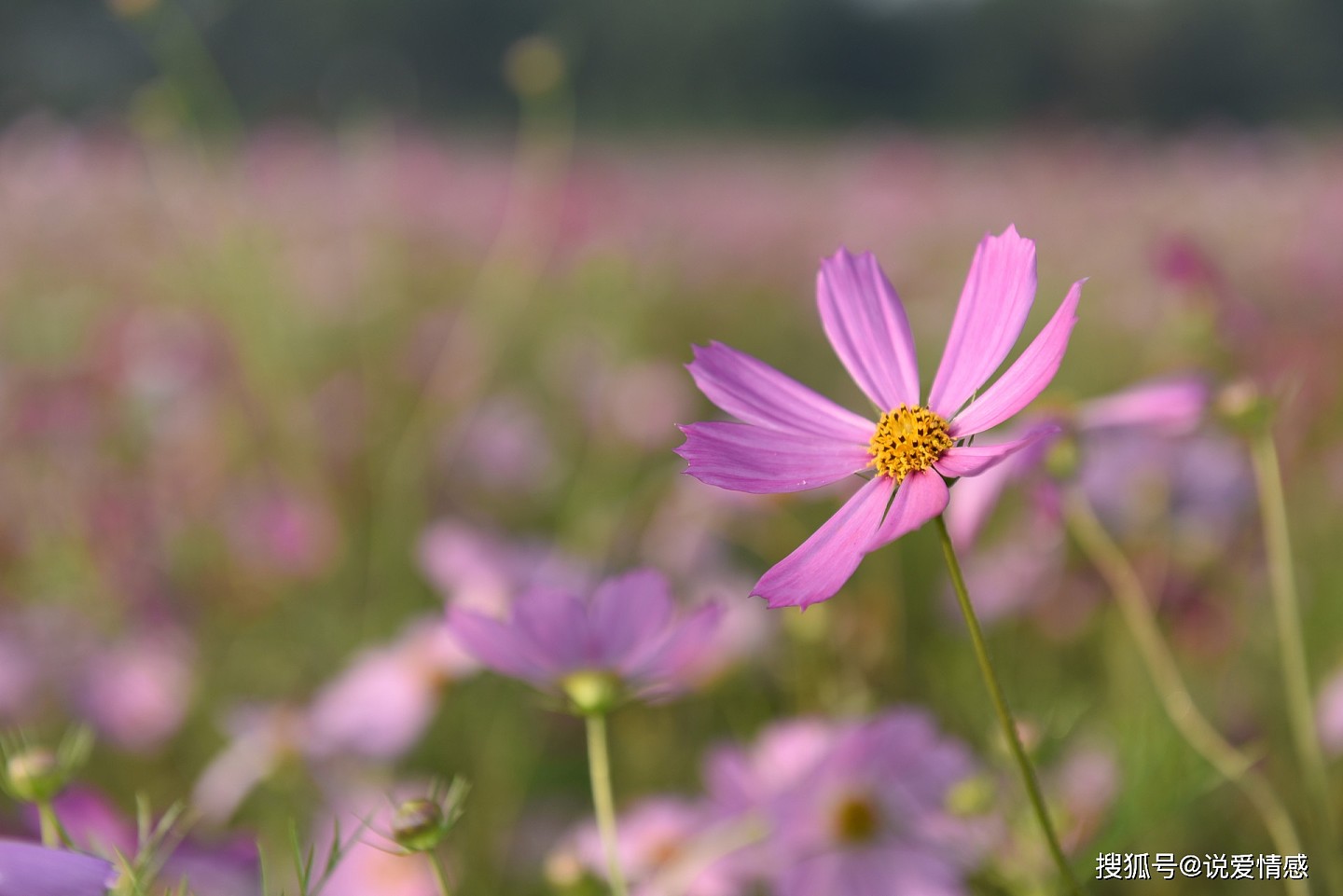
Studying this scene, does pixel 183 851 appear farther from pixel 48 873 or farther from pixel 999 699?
pixel 999 699

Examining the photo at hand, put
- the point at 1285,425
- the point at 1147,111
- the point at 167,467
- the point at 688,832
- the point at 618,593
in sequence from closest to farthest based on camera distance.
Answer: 1. the point at 618,593
2. the point at 688,832
3. the point at 1285,425
4. the point at 167,467
5. the point at 1147,111

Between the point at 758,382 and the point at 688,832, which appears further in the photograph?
the point at 688,832

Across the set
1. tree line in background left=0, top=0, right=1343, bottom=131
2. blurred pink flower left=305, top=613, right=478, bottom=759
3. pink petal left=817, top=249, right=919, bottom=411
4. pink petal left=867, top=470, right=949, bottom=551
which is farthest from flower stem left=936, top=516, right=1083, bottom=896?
tree line in background left=0, top=0, right=1343, bottom=131

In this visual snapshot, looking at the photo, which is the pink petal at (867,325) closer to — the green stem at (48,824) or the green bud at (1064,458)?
the green bud at (1064,458)

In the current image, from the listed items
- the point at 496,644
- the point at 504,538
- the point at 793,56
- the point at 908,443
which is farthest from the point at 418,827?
the point at 793,56

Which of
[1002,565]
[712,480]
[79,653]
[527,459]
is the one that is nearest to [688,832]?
[712,480]

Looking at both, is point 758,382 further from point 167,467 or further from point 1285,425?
point 167,467
